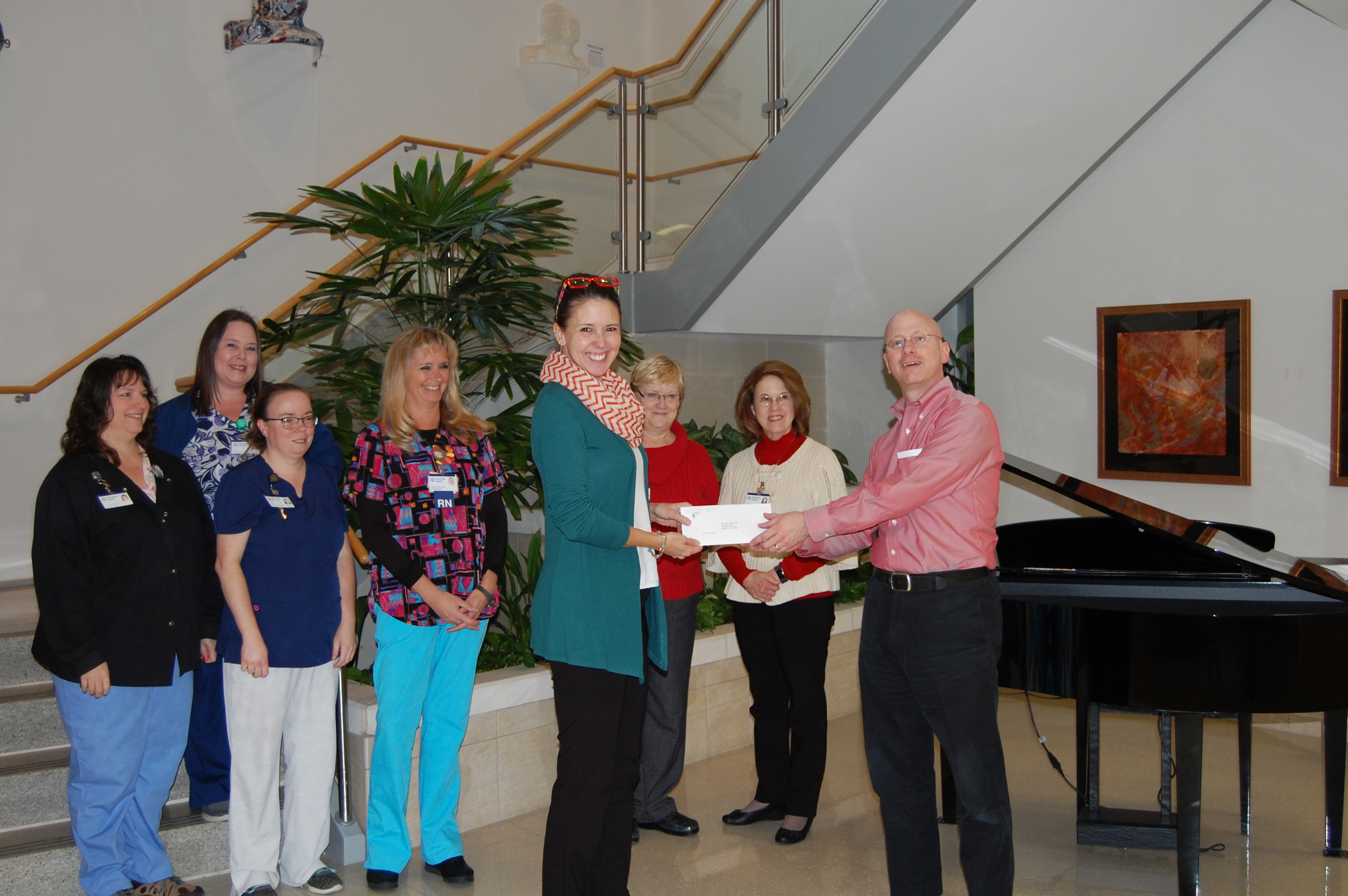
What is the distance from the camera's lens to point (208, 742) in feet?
11.1

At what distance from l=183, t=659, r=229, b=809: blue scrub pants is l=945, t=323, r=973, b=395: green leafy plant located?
16.2 ft

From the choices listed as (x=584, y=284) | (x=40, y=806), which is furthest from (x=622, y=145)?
(x=40, y=806)

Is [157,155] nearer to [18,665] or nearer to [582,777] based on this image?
[18,665]

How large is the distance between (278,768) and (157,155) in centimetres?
466

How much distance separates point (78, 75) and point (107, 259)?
1.09 meters

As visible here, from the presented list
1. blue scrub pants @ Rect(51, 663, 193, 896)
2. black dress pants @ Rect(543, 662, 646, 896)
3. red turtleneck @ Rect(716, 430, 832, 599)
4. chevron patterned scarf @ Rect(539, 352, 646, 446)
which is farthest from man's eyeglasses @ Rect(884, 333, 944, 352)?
blue scrub pants @ Rect(51, 663, 193, 896)

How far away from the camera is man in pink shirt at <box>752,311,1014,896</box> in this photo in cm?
256

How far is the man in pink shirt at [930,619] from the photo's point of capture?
2.56m

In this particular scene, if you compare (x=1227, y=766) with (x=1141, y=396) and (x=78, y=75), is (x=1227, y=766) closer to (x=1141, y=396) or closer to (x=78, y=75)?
(x=1141, y=396)

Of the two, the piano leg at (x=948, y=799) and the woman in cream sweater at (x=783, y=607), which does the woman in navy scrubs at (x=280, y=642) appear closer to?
the woman in cream sweater at (x=783, y=607)

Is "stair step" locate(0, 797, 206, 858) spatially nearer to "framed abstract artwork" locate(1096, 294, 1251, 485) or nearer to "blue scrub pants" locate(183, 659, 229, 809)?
"blue scrub pants" locate(183, 659, 229, 809)

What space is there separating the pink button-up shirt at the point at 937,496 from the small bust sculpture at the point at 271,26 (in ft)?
18.4

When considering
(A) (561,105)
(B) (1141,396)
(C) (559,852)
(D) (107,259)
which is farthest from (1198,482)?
(D) (107,259)

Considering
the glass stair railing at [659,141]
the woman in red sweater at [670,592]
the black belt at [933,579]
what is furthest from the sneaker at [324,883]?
the glass stair railing at [659,141]
